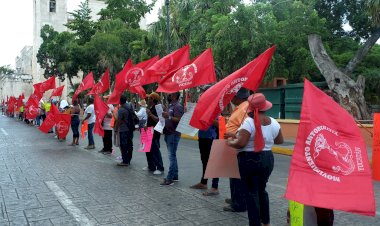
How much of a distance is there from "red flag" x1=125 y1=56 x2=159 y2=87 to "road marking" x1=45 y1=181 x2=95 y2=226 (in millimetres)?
3049

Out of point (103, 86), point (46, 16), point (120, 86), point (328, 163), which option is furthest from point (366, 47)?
point (46, 16)

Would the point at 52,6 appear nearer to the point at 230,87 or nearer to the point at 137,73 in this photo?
the point at 137,73

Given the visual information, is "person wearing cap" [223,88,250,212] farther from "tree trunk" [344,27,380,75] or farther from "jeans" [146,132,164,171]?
"tree trunk" [344,27,380,75]

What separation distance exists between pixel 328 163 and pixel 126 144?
6583mm

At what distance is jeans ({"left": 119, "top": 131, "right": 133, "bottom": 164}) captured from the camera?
9.23 meters

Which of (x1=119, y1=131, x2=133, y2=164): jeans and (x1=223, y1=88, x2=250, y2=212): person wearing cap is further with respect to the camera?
(x1=119, y1=131, x2=133, y2=164): jeans

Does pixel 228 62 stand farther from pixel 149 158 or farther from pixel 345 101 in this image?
pixel 149 158

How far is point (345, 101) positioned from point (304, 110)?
12.2m

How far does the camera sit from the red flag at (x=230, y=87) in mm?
4707

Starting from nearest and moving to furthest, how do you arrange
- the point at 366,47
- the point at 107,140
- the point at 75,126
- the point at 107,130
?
1. the point at 107,130
2. the point at 107,140
3. the point at 75,126
4. the point at 366,47

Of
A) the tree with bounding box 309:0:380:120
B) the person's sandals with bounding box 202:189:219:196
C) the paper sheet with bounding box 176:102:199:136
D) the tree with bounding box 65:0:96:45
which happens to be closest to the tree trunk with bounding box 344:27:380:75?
the tree with bounding box 309:0:380:120

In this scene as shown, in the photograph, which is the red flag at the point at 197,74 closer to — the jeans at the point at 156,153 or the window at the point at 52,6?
the jeans at the point at 156,153

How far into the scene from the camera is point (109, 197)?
20.7ft

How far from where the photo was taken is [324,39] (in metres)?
22.8
